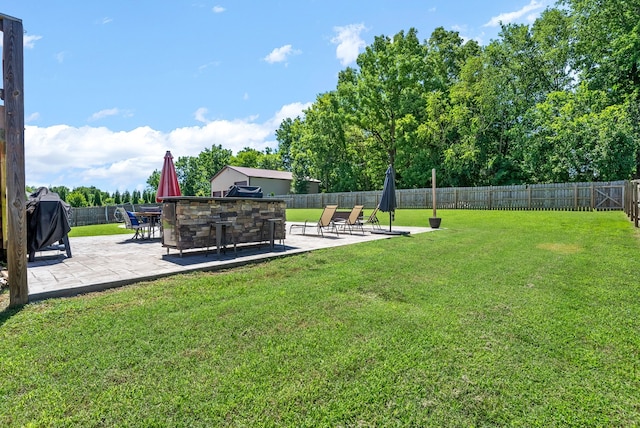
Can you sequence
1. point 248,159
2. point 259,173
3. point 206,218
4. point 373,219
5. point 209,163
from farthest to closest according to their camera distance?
1. point 209,163
2. point 248,159
3. point 259,173
4. point 373,219
5. point 206,218

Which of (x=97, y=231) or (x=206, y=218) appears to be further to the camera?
(x=97, y=231)

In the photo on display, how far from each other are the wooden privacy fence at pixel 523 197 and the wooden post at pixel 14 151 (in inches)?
771

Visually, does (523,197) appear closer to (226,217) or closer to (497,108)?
(497,108)

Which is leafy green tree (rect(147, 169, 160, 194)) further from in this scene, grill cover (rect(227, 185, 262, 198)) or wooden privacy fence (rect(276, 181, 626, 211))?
grill cover (rect(227, 185, 262, 198))

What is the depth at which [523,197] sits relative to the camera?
62.3ft

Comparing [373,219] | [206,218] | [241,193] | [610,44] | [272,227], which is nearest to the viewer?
[206,218]

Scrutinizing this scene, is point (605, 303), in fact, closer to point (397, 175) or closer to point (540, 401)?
point (540, 401)

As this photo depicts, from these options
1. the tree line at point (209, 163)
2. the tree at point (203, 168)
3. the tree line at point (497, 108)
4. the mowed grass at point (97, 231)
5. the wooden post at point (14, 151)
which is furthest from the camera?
the tree at point (203, 168)

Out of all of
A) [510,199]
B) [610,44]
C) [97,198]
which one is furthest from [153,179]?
[610,44]

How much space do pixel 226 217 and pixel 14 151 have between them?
346cm

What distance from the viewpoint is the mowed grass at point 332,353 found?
1867 millimetres

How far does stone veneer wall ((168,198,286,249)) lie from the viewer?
5.91 meters

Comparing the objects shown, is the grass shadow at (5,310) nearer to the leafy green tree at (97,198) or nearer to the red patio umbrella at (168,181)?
the red patio umbrella at (168,181)

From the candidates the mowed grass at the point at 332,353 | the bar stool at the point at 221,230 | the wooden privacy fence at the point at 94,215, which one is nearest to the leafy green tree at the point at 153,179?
the wooden privacy fence at the point at 94,215
